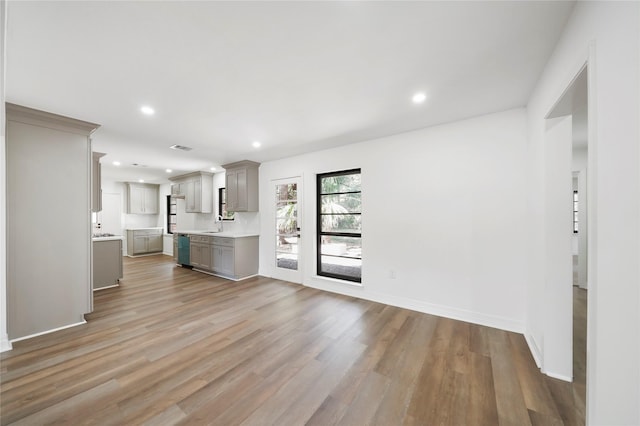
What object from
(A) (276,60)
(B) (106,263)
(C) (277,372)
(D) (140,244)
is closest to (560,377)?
(C) (277,372)

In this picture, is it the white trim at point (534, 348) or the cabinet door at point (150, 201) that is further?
the cabinet door at point (150, 201)

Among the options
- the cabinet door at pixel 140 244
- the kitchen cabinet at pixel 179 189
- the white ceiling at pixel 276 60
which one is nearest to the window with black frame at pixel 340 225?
the white ceiling at pixel 276 60

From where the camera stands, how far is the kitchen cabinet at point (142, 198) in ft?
26.5

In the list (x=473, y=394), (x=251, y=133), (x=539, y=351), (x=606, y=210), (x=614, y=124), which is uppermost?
(x=251, y=133)

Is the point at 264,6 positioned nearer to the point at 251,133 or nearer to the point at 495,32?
the point at 495,32

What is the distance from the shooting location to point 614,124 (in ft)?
3.89

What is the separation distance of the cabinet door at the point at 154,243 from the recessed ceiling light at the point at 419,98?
8549 millimetres

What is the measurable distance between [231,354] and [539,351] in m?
2.75

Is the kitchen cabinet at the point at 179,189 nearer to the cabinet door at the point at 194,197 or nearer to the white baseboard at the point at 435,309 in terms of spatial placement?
the cabinet door at the point at 194,197

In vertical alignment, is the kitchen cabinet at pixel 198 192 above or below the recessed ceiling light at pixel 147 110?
below

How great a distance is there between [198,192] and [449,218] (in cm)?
587

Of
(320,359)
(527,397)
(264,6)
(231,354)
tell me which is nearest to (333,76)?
(264,6)

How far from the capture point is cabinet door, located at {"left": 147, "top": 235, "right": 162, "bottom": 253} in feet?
26.8

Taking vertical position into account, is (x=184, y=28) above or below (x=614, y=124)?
above
